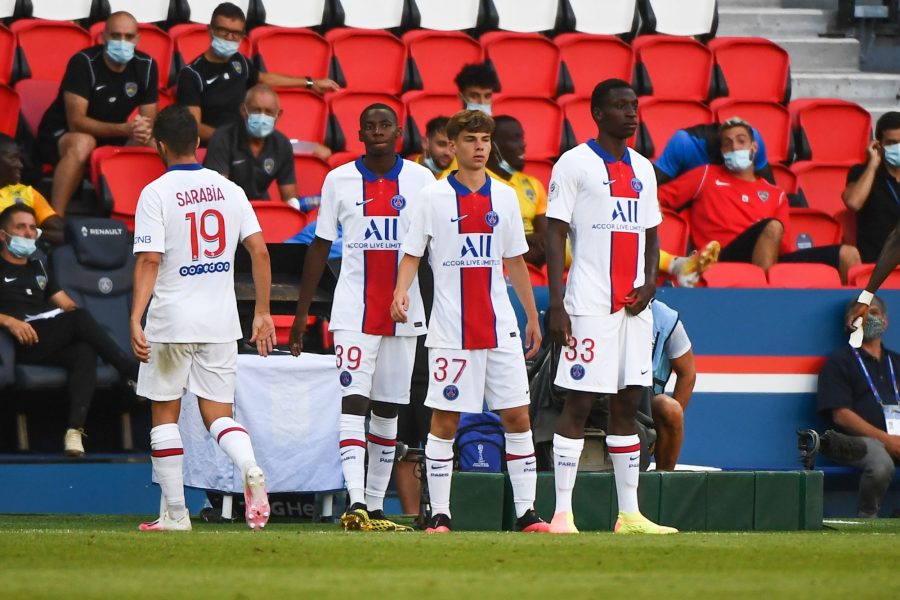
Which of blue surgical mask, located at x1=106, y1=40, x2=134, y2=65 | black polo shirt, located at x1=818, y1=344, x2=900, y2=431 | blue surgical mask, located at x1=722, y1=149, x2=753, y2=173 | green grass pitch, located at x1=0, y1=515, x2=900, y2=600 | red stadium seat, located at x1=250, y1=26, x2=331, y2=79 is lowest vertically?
green grass pitch, located at x1=0, y1=515, x2=900, y2=600

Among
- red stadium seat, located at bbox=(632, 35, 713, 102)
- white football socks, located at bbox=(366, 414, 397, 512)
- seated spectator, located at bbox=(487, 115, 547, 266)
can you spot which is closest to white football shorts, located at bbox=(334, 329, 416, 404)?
white football socks, located at bbox=(366, 414, 397, 512)

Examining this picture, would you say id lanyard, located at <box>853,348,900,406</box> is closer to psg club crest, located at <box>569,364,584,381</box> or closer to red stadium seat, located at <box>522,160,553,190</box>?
red stadium seat, located at <box>522,160,553,190</box>

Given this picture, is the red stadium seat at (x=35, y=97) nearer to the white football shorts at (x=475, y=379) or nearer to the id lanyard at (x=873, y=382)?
the white football shorts at (x=475, y=379)

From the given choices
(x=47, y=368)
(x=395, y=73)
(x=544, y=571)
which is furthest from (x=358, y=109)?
(x=544, y=571)

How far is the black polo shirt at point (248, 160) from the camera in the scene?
10523 millimetres

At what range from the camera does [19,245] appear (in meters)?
9.65

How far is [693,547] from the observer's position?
6.13 meters

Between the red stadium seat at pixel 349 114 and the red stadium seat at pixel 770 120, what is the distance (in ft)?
8.92

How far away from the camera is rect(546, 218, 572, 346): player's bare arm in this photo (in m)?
7.03

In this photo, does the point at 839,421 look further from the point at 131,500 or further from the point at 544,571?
the point at 544,571

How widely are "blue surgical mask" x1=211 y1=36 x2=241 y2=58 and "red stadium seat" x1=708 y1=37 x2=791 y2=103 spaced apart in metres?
4.37

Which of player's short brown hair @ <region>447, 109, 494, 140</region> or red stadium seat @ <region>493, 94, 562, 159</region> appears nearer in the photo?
player's short brown hair @ <region>447, 109, 494, 140</region>

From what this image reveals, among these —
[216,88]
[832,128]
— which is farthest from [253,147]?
[832,128]

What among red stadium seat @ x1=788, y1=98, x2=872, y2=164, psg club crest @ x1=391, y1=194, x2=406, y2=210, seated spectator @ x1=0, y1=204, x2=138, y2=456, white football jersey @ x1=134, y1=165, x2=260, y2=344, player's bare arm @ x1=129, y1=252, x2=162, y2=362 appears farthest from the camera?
red stadium seat @ x1=788, y1=98, x2=872, y2=164
